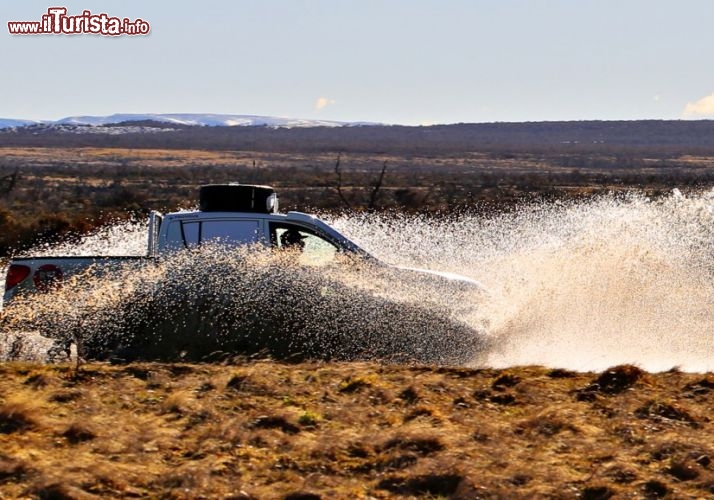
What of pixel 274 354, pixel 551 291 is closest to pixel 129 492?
pixel 274 354

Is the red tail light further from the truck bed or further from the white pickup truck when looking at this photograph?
the white pickup truck

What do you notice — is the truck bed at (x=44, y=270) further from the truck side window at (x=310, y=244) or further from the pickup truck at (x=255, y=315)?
the truck side window at (x=310, y=244)

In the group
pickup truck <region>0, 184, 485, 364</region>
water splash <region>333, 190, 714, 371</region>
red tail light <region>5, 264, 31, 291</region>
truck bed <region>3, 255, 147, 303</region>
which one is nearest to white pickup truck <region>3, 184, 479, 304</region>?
pickup truck <region>0, 184, 485, 364</region>

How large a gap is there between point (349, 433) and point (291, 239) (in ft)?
14.7

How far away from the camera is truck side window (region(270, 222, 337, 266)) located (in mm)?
10516

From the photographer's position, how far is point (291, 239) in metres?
10.7

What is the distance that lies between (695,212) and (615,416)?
19.6 meters

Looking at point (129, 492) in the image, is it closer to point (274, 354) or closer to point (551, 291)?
point (274, 354)

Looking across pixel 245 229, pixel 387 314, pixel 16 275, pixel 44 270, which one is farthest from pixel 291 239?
pixel 16 275

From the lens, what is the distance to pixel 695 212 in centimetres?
2542

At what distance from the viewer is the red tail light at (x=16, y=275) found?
10102 mm

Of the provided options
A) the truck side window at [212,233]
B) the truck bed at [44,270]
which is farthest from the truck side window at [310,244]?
the truck bed at [44,270]

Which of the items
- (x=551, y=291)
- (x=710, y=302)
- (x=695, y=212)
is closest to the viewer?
(x=551, y=291)

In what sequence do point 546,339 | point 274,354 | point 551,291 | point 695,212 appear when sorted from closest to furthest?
1. point 274,354
2. point 546,339
3. point 551,291
4. point 695,212
